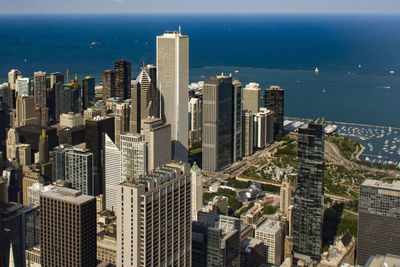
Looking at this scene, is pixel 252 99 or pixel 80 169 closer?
pixel 80 169

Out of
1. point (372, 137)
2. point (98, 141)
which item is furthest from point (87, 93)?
point (372, 137)

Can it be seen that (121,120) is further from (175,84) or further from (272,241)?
(272,241)

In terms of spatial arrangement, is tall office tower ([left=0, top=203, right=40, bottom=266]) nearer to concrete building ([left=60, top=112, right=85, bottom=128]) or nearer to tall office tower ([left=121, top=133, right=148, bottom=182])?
tall office tower ([left=121, top=133, right=148, bottom=182])

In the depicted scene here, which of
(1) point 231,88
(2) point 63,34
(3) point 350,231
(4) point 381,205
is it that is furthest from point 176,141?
(2) point 63,34

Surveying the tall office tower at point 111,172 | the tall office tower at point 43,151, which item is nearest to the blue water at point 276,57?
the tall office tower at point 43,151

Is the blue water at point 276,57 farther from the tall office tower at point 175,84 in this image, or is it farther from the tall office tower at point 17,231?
the tall office tower at point 17,231

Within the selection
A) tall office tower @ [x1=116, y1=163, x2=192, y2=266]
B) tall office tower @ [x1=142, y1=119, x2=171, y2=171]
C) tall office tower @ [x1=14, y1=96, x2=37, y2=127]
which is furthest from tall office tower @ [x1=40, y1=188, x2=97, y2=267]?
tall office tower @ [x1=14, y1=96, x2=37, y2=127]
